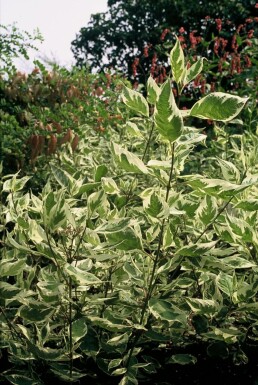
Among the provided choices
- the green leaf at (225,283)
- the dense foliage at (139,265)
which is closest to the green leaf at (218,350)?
the dense foliage at (139,265)

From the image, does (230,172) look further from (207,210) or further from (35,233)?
(35,233)

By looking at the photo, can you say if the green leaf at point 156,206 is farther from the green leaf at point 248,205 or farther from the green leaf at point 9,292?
the green leaf at point 9,292

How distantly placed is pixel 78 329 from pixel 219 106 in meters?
0.73

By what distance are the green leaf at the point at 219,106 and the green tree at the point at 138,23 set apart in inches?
657

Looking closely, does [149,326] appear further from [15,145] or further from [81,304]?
[15,145]

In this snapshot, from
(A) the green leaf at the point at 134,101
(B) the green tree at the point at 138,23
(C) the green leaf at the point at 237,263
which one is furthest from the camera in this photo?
(B) the green tree at the point at 138,23

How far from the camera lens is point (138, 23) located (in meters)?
22.0

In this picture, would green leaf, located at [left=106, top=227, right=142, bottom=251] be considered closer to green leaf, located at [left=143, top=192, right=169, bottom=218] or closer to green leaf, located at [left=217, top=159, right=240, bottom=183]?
green leaf, located at [left=143, top=192, right=169, bottom=218]

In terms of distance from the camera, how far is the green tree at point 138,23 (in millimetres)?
18594

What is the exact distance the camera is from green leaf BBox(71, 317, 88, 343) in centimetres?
141

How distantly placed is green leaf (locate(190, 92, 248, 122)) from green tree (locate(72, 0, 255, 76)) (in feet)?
54.7

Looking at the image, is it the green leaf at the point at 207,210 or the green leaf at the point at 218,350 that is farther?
the green leaf at the point at 218,350

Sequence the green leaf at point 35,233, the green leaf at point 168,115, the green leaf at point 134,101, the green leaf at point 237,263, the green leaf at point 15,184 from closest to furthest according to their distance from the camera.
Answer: the green leaf at point 168,115, the green leaf at point 35,233, the green leaf at point 134,101, the green leaf at point 237,263, the green leaf at point 15,184

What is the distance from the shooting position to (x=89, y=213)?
4.75ft
